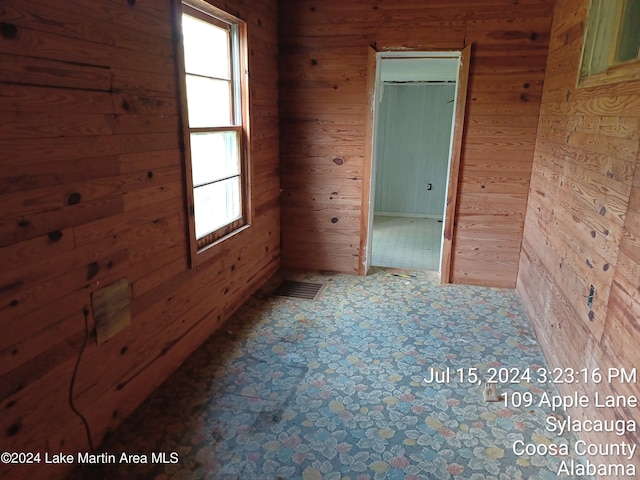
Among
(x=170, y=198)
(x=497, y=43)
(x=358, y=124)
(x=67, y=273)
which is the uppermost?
(x=497, y=43)

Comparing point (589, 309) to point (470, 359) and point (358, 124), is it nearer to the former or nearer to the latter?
point (470, 359)

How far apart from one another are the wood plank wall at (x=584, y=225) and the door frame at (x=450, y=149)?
0.60 metres

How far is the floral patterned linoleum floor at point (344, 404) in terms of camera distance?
1.82 metres

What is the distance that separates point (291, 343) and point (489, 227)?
6.71 ft

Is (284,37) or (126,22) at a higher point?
(284,37)

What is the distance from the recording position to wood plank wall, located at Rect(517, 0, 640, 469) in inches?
64.6

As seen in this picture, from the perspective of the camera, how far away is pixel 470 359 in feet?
8.64

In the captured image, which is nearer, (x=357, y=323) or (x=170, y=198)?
(x=170, y=198)

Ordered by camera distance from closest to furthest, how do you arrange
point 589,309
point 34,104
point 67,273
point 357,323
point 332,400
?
point 34,104, point 67,273, point 589,309, point 332,400, point 357,323

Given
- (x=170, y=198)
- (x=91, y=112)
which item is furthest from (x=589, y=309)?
(x=91, y=112)

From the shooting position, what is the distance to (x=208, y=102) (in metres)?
2.70

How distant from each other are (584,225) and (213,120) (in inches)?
86.7

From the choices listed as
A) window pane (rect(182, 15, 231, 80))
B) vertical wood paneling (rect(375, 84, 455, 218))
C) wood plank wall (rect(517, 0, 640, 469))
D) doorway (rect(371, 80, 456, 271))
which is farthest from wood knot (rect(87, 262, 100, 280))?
vertical wood paneling (rect(375, 84, 455, 218))

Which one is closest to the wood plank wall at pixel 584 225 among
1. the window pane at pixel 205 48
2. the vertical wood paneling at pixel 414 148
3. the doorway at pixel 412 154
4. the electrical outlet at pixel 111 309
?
the electrical outlet at pixel 111 309
